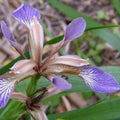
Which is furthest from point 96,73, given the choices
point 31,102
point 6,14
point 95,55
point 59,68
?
point 6,14

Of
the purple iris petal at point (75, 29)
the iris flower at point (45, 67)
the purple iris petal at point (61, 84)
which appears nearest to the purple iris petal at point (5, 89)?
the iris flower at point (45, 67)

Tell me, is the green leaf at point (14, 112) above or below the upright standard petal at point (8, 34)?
below

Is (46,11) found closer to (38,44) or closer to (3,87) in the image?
(38,44)

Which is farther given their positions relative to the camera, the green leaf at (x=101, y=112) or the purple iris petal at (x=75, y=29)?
the green leaf at (x=101, y=112)

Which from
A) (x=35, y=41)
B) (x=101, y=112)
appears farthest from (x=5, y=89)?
(x=101, y=112)

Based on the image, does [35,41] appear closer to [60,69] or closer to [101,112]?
[60,69]

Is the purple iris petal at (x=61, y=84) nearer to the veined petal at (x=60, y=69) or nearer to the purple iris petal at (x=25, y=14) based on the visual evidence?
the veined petal at (x=60, y=69)

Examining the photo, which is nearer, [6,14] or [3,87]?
[3,87]
